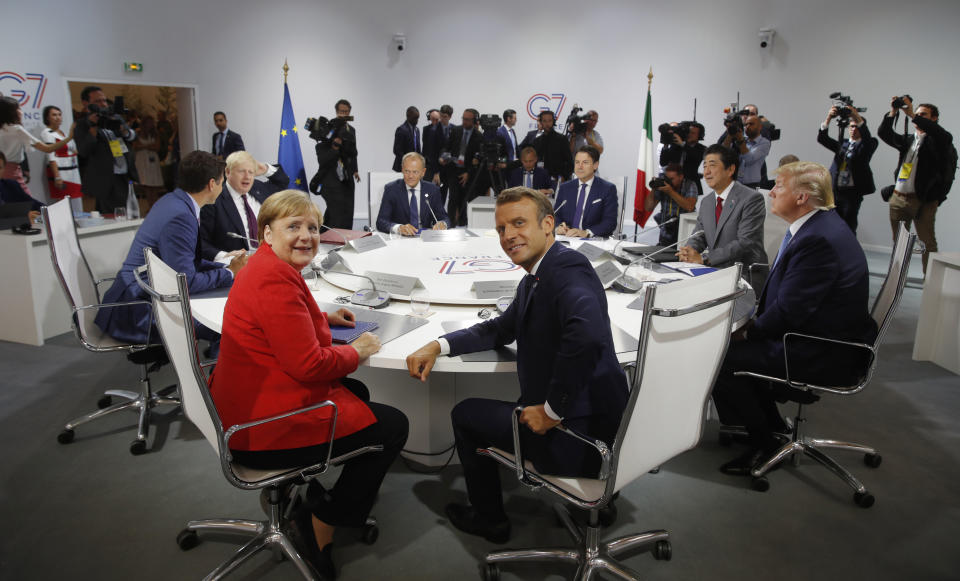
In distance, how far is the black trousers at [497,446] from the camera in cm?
172

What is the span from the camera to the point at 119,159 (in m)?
6.80

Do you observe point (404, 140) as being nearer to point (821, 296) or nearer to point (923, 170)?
point (923, 170)

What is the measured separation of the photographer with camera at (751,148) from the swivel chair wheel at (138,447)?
6.01m

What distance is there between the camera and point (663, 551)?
6.87 feet

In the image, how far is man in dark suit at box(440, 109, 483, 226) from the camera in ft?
23.7

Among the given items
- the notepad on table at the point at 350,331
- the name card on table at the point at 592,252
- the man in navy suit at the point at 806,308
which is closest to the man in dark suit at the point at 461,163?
the name card on table at the point at 592,252

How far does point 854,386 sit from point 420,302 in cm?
174

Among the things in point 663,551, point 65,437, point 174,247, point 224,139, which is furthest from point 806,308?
point 224,139

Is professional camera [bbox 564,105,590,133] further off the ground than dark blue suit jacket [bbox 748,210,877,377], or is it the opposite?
professional camera [bbox 564,105,590,133]

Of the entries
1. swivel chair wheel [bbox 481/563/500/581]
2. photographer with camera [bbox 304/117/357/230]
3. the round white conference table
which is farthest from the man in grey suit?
photographer with camera [bbox 304/117/357/230]

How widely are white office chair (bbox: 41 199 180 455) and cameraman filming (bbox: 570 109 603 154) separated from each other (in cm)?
565

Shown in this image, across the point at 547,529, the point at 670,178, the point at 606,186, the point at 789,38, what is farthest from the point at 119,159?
the point at 789,38

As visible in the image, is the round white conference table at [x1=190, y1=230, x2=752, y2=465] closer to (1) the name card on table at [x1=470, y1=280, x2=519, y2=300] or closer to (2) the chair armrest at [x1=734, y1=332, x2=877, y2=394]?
(1) the name card on table at [x1=470, y1=280, x2=519, y2=300]

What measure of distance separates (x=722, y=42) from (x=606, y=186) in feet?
16.9
